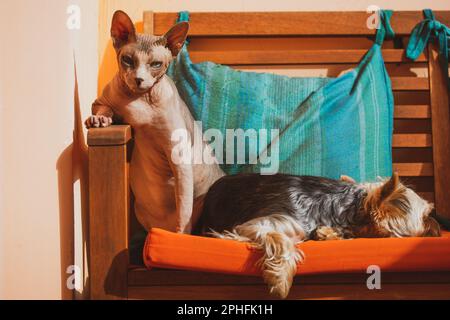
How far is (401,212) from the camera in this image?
1.21m

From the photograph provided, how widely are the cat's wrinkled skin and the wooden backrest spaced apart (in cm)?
56

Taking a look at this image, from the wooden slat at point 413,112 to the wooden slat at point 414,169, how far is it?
0.62 feet

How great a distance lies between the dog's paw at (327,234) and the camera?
1.21m

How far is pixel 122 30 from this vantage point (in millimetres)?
1292

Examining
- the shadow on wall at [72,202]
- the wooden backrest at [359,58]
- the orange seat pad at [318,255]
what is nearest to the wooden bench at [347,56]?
the wooden backrest at [359,58]

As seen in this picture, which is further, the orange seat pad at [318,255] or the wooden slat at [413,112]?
the wooden slat at [413,112]

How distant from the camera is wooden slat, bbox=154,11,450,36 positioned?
6.07ft

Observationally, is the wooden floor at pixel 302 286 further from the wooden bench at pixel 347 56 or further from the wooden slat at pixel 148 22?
the wooden slat at pixel 148 22

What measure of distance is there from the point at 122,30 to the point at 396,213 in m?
0.89

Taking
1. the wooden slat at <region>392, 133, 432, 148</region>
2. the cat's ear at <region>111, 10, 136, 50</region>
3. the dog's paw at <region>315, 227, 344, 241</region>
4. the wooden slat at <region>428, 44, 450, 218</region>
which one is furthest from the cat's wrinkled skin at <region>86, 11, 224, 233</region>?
the wooden slat at <region>428, 44, 450, 218</region>

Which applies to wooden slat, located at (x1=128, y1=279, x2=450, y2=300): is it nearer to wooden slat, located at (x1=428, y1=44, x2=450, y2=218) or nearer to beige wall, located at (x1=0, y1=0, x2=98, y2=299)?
beige wall, located at (x1=0, y1=0, x2=98, y2=299)
